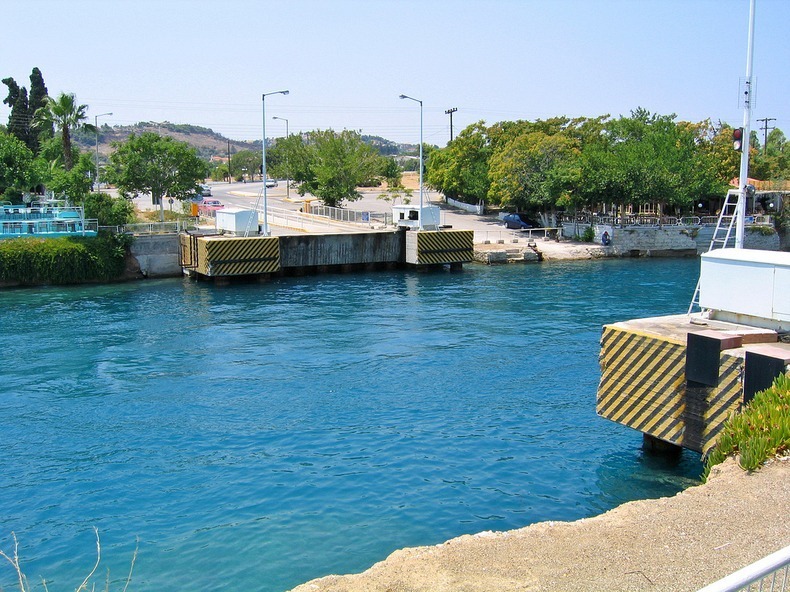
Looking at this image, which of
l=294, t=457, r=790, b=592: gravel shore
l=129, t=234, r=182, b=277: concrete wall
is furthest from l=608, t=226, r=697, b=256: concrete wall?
l=294, t=457, r=790, b=592: gravel shore

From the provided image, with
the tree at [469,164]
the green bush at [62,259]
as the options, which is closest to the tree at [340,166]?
the tree at [469,164]

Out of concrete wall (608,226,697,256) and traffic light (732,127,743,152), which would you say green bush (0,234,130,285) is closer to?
concrete wall (608,226,697,256)

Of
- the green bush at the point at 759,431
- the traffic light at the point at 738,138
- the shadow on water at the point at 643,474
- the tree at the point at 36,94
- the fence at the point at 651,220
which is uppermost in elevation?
the tree at the point at 36,94

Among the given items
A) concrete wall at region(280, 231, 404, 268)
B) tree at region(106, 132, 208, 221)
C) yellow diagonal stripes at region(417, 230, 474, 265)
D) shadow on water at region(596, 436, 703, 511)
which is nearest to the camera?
shadow on water at region(596, 436, 703, 511)

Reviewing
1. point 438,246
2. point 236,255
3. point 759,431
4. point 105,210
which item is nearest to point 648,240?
point 438,246

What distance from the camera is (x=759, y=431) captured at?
44.1 ft

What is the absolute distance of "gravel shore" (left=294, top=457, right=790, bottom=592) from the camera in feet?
32.1

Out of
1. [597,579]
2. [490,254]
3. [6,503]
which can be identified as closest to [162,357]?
[6,503]

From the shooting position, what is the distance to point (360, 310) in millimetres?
39688

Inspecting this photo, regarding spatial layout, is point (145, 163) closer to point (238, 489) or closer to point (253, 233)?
point (253, 233)

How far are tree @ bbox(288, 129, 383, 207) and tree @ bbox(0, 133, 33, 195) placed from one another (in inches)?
1059

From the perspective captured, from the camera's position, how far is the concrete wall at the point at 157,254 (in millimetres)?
51938

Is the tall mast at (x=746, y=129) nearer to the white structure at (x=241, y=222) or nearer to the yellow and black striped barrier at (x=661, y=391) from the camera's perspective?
the yellow and black striped barrier at (x=661, y=391)

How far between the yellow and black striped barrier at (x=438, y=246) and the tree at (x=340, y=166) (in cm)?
2225
